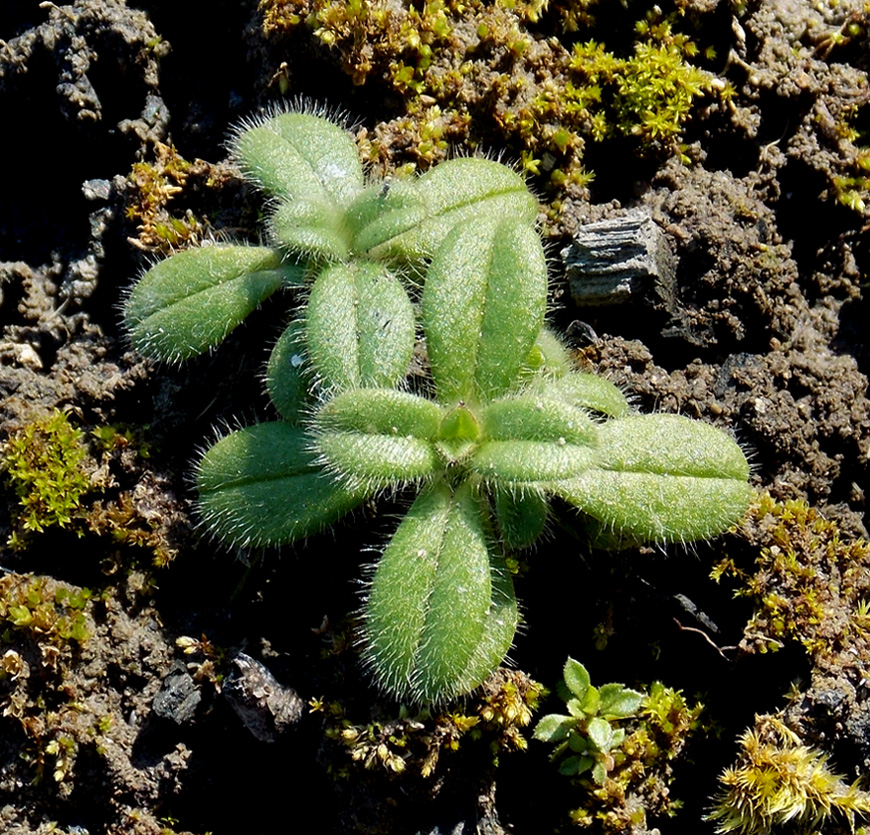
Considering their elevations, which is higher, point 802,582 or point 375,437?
point 375,437

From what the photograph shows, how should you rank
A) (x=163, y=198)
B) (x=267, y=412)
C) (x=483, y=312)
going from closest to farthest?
(x=483, y=312), (x=267, y=412), (x=163, y=198)

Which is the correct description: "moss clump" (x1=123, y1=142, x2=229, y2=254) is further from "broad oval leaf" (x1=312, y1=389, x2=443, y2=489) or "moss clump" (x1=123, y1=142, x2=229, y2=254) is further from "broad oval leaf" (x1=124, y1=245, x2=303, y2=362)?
"broad oval leaf" (x1=312, y1=389, x2=443, y2=489)

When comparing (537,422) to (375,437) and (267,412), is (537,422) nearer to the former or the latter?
(375,437)

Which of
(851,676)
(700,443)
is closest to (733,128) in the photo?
(700,443)

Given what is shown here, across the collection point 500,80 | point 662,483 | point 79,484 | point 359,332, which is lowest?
point 79,484


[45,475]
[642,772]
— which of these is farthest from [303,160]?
[642,772]
